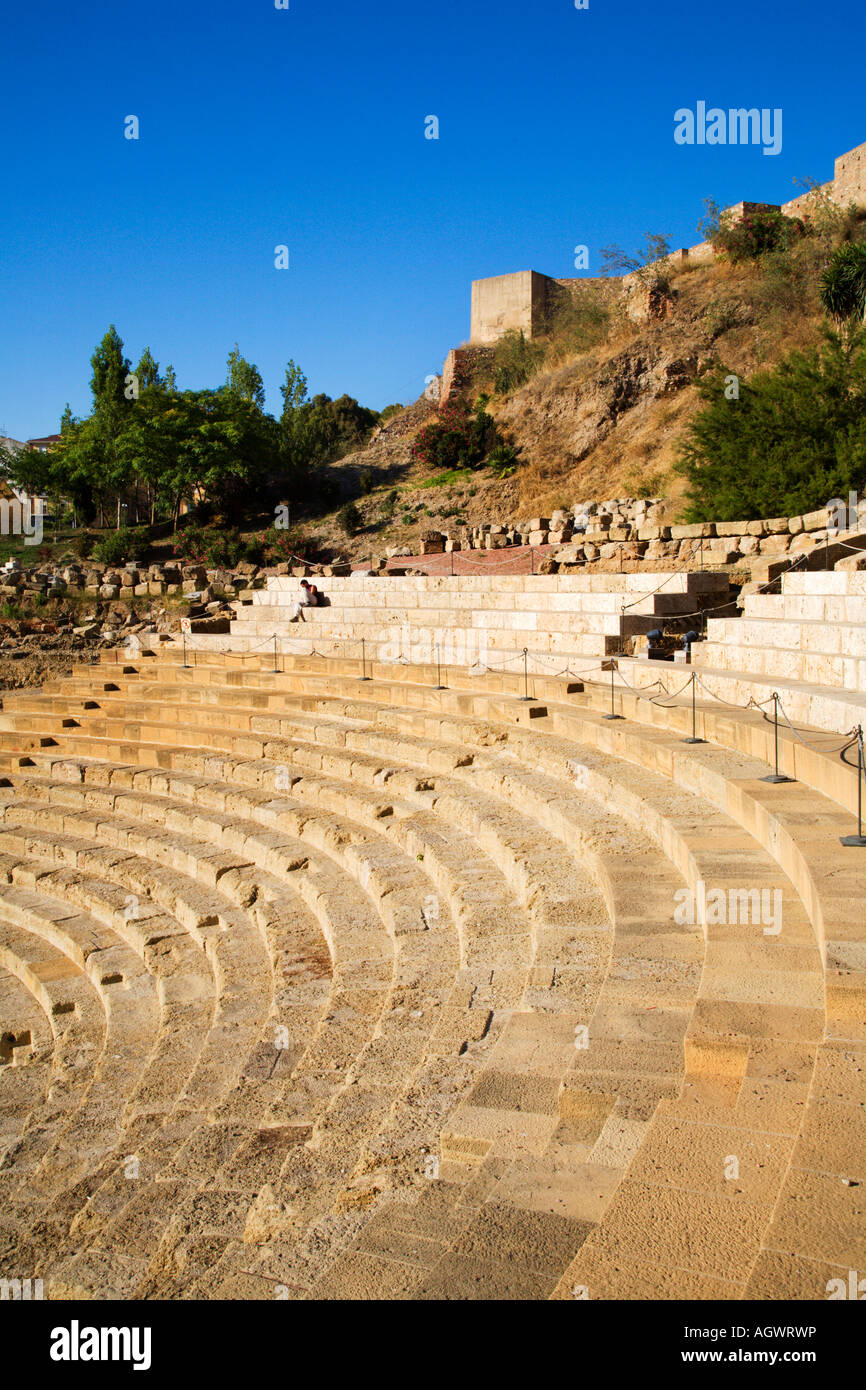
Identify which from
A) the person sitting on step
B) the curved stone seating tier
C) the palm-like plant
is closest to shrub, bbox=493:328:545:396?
the palm-like plant

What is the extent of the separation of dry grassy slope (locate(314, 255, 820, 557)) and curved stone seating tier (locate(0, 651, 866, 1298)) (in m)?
15.9

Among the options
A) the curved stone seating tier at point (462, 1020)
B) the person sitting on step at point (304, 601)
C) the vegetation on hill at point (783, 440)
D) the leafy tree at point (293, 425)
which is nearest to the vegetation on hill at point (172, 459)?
the leafy tree at point (293, 425)

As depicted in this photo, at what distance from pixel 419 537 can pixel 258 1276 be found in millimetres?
22985

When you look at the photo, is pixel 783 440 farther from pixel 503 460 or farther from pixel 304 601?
pixel 503 460

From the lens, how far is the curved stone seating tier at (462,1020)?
97.6 inches

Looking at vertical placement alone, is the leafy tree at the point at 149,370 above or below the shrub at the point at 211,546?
above

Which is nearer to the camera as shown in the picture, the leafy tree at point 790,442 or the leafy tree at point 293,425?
the leafy tree at point 790,442

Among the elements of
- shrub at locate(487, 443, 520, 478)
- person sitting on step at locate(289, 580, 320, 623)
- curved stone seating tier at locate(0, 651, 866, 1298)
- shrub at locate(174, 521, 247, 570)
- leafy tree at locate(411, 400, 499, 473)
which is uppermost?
leafy tree at locate(411, 400, 499, 473)

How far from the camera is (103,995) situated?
24.2 feet

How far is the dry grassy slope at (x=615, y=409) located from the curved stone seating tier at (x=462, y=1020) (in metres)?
15.9

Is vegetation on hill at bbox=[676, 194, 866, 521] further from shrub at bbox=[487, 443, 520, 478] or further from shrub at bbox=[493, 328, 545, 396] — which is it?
shrub at bbox=[493, 328, 545, 396]

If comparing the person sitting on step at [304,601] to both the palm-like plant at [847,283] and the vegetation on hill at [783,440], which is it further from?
the palm-like plant at [847,283]

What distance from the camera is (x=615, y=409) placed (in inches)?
1089

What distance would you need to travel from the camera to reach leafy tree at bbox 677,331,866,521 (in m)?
15.2
